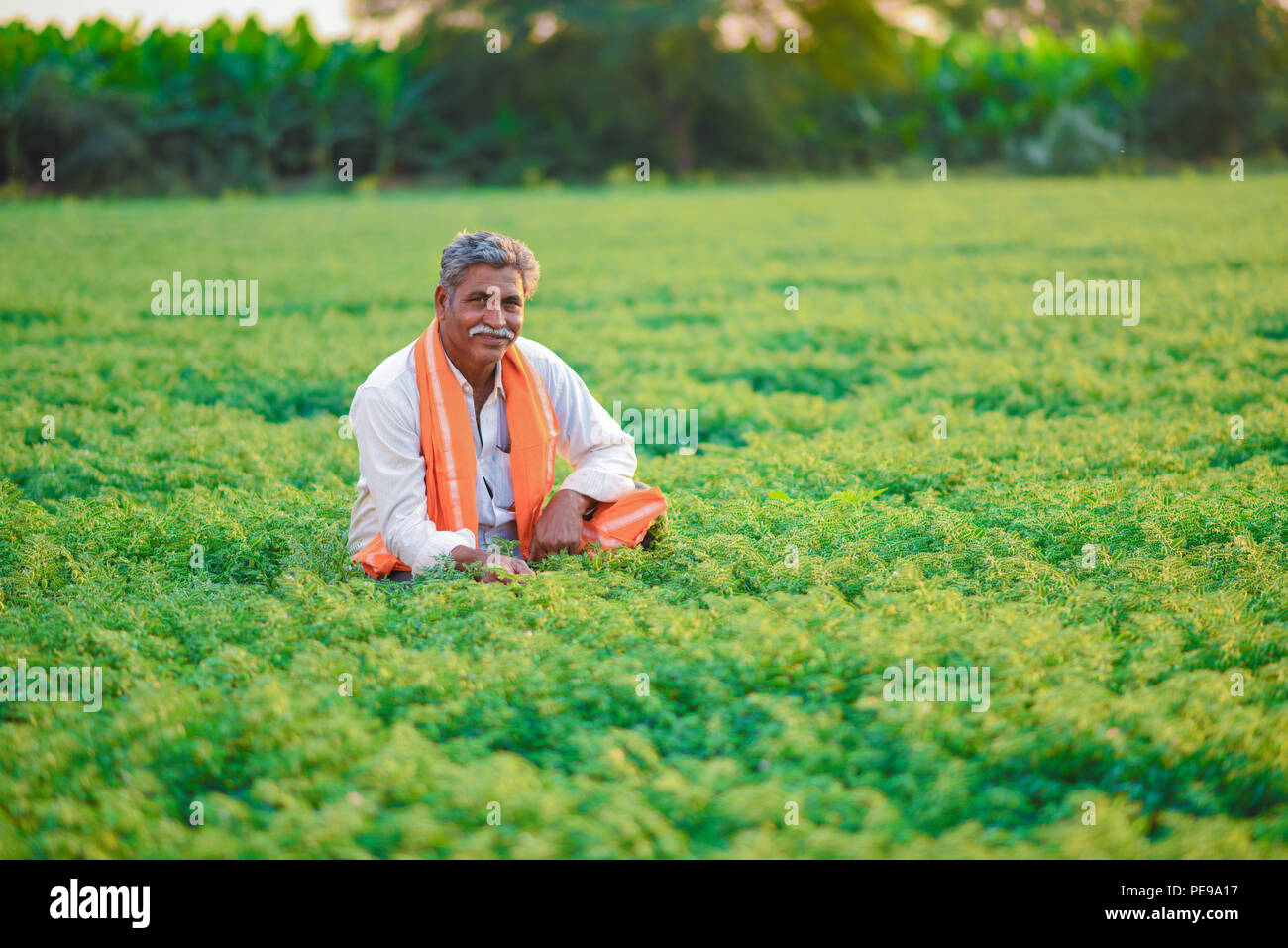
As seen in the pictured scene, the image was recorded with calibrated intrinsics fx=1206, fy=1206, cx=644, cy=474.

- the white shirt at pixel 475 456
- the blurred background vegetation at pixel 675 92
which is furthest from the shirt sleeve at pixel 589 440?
the blurred background vegetation at pixel 675 92

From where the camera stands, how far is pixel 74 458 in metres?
7.07

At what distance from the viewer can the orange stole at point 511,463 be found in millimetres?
4988

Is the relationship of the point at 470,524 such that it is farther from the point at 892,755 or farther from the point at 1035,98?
the point at 1035,98

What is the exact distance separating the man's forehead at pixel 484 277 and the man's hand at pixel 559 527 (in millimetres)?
946

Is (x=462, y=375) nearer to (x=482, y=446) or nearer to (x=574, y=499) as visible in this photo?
(x=482, y=446)

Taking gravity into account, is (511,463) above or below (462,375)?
below

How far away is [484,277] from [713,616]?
1666mm

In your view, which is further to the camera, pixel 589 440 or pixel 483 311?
pixel 589 440

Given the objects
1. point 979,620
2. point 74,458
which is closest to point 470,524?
point 979,620

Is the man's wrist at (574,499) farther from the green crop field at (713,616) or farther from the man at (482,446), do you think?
the green crop field at (713,616)

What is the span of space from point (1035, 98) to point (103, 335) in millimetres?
33747

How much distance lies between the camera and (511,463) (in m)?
5.21

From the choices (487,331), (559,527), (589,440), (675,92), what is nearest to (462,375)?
(487,331)

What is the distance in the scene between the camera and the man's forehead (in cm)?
493
